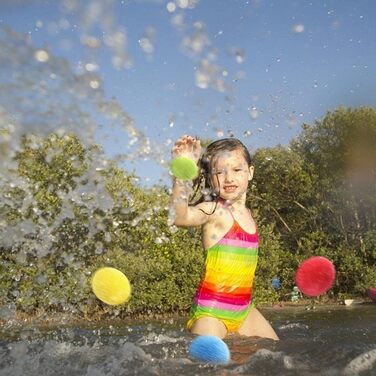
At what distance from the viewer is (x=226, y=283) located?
453 centimetres

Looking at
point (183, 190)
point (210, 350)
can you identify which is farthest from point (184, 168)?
point (210, 350)

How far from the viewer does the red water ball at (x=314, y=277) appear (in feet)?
19.2

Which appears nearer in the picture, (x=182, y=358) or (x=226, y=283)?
(x=182, y=358)

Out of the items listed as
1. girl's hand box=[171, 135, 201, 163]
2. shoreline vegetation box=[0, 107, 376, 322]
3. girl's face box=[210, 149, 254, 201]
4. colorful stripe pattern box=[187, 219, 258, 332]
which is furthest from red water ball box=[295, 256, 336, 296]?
shoreline vegetation box=[0, 107, 376, 322]

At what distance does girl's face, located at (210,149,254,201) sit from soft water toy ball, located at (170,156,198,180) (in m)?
0.61

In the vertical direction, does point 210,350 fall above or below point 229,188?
below

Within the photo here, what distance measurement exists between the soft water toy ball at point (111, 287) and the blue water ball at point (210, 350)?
1.24 meters

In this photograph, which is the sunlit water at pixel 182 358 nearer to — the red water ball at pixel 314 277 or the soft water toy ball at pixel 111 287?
the soft water toy ball at pixel 111 287

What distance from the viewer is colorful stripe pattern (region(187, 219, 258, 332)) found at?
448 centimetres

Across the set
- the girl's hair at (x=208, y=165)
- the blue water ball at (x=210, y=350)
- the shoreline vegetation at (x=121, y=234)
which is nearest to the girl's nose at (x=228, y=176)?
the girl's hair at (x=208, y=165)

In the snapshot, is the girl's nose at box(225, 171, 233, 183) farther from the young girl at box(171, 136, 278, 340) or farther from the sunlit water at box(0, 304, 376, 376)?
the sunlit water at box(0, 304, 376, 376)

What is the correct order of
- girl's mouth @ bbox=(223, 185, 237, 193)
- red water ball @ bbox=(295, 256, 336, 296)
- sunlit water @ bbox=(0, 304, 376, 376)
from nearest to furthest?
sunlit water @ bbox=(0, 304, 376, 376) < girl's mouth @ bbox=(223, 185, 237, 193) < red water ball @ bbox=(295, 256, 336, 296)

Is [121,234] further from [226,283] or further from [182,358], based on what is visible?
[182,358]

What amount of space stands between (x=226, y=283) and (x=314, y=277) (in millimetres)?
1712
